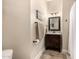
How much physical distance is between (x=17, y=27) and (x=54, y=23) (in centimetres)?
271

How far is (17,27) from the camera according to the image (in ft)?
8.87

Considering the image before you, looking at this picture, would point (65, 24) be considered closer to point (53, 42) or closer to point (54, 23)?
point (54, 23)

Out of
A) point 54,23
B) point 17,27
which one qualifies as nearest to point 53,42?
point 54,23

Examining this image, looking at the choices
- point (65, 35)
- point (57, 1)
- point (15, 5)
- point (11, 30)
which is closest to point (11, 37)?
point (11, 30)

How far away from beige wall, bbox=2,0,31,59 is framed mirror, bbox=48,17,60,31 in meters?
2.63

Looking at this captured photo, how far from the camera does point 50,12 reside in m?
5.16

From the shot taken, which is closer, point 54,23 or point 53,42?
point 53,42

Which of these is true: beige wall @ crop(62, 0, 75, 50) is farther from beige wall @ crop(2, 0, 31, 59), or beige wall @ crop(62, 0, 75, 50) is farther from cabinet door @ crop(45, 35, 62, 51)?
beige wall @ crop(2, 0, 31, 59)

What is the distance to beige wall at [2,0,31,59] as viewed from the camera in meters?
2.64

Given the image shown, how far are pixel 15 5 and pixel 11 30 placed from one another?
0.67m

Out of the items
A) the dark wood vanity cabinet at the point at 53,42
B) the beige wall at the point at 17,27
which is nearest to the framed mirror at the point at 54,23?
the dark wood vanity cabinet at the point at 53,42

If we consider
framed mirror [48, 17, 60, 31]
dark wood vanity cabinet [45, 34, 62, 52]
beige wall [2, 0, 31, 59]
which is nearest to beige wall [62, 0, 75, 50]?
dark wood vanity cabinet [45, 34, 62, 52]

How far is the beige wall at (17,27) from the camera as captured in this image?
2.64 meters

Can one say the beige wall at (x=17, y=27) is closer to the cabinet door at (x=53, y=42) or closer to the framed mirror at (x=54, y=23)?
the cabinet door at (x=53, y=42)
